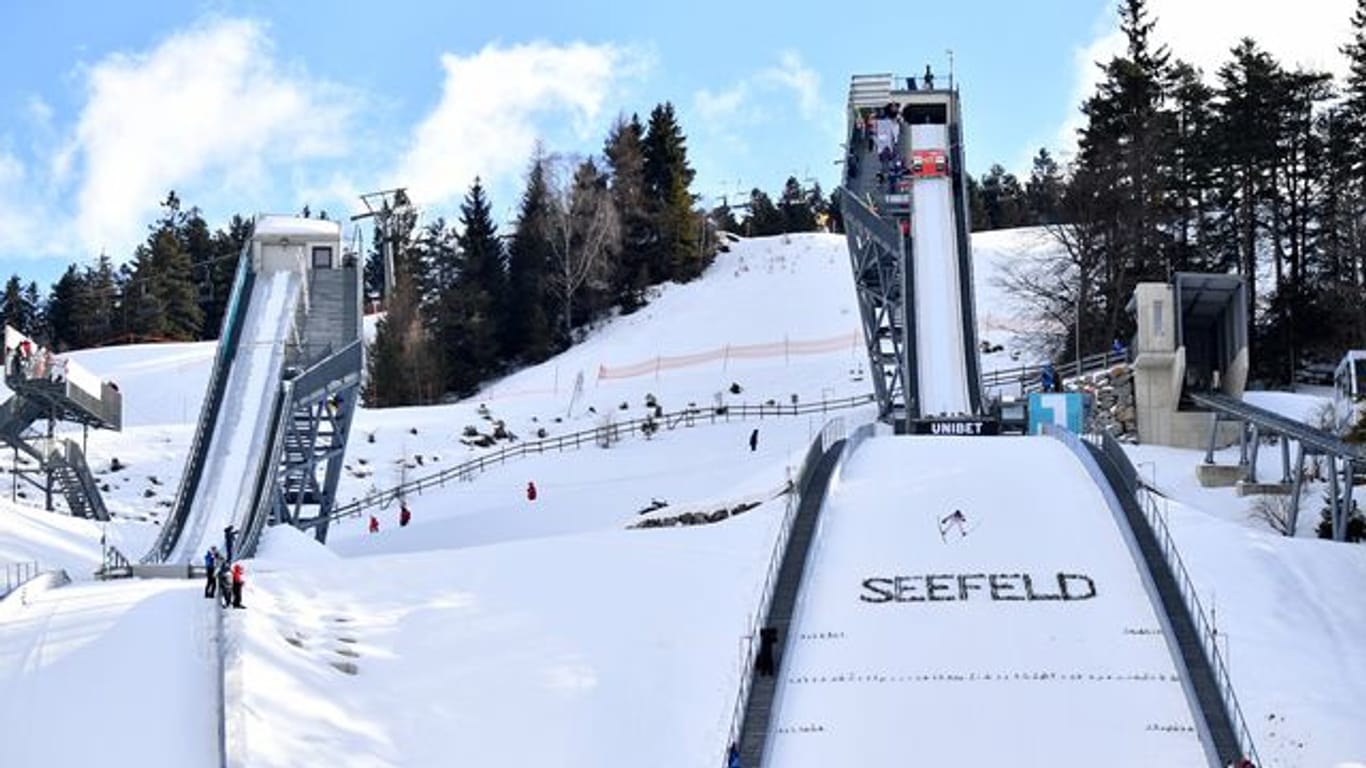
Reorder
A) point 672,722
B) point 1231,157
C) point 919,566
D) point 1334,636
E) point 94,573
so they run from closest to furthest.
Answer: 1. point 672,722
2. point 1334,636
3. point 919,566
4. point 94,573
5. point 1231,157

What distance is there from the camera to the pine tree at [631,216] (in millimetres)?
75562

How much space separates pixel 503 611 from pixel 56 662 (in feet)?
21.7

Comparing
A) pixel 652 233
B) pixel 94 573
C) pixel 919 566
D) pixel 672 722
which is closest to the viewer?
pixel 672 722

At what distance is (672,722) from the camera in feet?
77.3

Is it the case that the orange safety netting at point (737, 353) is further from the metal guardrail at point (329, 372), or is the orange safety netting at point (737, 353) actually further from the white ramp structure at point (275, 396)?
the metal guardrail at point (329, 372)

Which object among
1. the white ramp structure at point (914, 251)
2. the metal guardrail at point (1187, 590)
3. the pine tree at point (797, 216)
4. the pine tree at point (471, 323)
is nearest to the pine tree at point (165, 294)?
the pine tree at point (471, 323)

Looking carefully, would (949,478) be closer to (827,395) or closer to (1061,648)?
(1061,648)

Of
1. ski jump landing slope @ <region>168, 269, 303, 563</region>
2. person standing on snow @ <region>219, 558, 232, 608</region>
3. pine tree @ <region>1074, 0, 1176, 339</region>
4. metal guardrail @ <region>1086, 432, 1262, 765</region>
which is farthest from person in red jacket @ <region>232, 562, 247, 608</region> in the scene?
pine tree @ <region>1074, 0, 1176, 339</region>

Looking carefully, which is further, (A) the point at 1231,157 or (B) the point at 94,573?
(A) the point at 1231,157

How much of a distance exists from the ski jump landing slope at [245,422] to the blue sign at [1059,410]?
17733 millimetres

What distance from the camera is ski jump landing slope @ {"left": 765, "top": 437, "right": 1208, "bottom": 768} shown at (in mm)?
22234

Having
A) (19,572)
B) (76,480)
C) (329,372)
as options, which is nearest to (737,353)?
(329,372)

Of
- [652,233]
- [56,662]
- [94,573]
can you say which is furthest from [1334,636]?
[652,233]

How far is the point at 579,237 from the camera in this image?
7569cm
